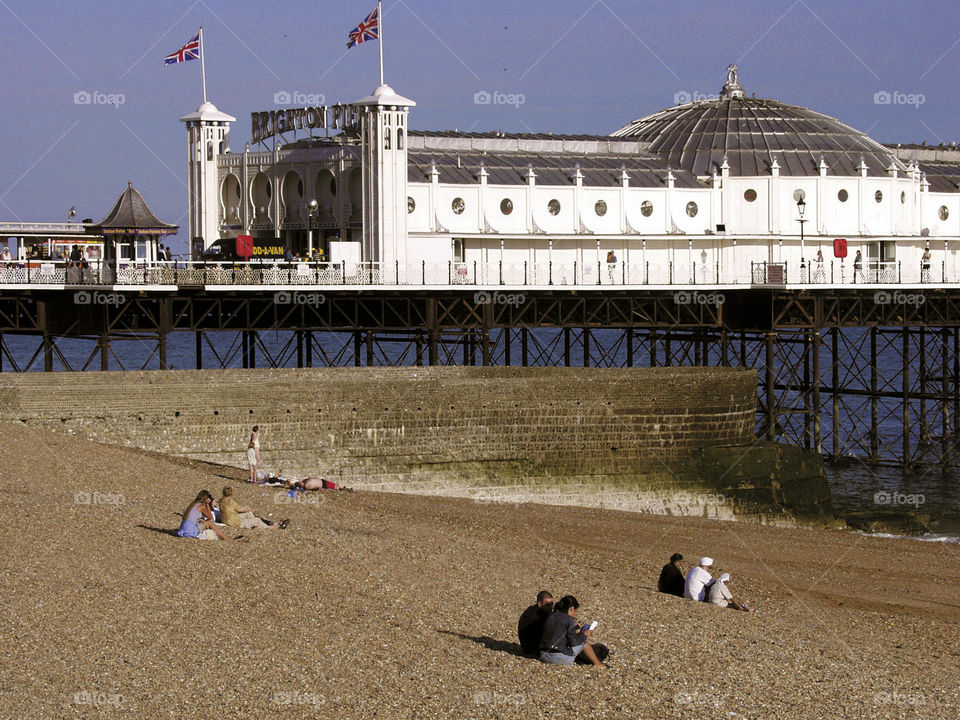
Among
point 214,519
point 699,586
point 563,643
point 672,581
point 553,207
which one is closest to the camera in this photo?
point 563,643

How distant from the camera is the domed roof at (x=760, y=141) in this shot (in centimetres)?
5916

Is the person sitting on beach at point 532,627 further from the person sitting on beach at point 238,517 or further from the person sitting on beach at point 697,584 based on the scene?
the person sitting on beach at point 238,517

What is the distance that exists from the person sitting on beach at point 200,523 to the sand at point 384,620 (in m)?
0.42

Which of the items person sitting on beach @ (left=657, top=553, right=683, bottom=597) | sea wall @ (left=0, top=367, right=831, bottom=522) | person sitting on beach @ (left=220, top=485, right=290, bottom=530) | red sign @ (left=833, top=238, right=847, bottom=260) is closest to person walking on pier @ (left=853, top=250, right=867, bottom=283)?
red sign @ (left=833, top=238, right=847, bottom=260)

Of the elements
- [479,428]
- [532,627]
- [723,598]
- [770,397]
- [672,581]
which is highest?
[770,397]

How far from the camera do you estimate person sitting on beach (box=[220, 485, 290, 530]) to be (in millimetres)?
25281

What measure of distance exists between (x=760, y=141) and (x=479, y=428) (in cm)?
2807

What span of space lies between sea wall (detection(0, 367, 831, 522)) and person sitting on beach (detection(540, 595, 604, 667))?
18089mm

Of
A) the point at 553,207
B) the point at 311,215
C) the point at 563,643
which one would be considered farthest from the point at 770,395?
the point at 563,643

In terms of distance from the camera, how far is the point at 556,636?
1875cm

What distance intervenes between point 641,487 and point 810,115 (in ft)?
103

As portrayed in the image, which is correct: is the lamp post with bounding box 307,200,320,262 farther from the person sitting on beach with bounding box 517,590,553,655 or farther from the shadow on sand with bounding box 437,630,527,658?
the person sitting on beach with bounding box 517,590,553,655

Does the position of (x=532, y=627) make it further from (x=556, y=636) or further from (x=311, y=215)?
(x=311, y=215)

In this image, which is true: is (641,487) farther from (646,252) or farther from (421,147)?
(421,147)
